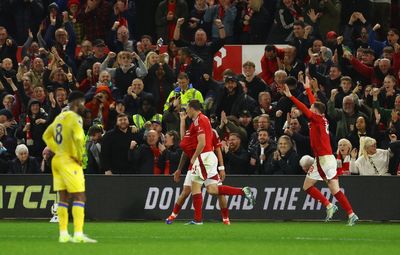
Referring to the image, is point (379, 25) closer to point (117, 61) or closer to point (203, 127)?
point (117, 61)

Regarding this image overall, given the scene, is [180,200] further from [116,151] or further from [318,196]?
[116,151]

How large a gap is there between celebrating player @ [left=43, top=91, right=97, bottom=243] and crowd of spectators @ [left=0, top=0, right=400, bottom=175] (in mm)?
8081

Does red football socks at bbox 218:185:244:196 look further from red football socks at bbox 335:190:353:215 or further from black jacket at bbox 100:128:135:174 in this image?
black jacket at bbox 100:128:135:174

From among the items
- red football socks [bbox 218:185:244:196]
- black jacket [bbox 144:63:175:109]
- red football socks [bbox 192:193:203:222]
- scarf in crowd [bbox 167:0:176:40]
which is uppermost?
scarf in crowd [bbox 167:0:176:40]

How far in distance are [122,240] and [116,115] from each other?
27.9 ft

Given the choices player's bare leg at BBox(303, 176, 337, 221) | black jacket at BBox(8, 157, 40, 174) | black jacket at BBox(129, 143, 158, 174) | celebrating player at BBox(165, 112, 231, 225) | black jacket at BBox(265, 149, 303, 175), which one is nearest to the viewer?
celebrating player at BBox(165, 112, 231, 225)

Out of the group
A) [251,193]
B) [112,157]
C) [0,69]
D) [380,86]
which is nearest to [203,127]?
[251,193]

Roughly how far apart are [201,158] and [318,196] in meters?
2.45

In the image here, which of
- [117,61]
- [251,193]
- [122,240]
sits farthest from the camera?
[117,61]

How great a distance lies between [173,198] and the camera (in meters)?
24.2

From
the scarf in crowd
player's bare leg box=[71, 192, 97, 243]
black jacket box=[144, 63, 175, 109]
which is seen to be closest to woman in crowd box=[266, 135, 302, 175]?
black jacket box=[144, 63, 175, 109]

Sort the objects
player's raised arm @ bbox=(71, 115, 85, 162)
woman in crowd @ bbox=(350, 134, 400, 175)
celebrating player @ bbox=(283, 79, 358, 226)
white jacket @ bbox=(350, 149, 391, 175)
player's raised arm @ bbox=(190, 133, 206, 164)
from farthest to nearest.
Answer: white jacket @ bbox=(350, 149, 391, 175), woman in crowd @ bbox=(350, 134, 400, 175), celebrating player @ bbox=(283, 79, 358, 226), player's raised arm @ bbox=(190, 133, 206, 164), player's raised arm @ bbox=(71, 115, 85, 162)

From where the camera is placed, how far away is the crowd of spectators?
24.4 meters

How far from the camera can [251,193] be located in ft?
74.5
